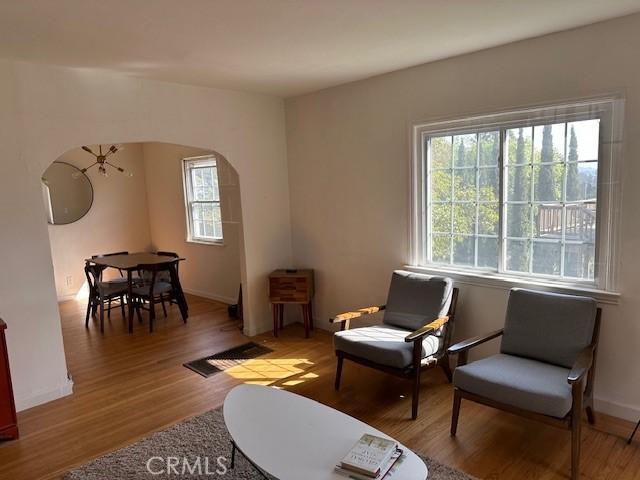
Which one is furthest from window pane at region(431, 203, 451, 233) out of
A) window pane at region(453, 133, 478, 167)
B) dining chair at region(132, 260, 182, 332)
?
dining chair at region(132, 260, 182, 332)

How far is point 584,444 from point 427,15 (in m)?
2.58

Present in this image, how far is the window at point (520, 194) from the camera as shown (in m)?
2.79

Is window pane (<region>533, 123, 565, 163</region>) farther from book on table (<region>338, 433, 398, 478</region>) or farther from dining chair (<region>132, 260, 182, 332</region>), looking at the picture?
dining chair (<region>132, 260, 182, 332</region>)

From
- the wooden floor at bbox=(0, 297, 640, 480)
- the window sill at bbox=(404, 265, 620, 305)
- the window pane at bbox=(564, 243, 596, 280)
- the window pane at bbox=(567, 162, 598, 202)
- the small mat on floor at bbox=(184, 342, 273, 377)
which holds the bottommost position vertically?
the wooden floor at bbox=(0, 297, 640, 480)

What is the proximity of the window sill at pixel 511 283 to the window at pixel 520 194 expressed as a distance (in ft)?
0.21

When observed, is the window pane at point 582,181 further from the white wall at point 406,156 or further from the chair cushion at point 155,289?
the chair cushion at point 155,289

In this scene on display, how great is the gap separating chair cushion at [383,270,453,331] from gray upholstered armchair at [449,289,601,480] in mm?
494

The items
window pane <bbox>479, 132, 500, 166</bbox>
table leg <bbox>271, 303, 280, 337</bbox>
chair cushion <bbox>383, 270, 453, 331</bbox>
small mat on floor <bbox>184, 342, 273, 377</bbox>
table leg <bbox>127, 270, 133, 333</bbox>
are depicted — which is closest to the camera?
window pane <bbox>479, 132, 500, 166</bbox>

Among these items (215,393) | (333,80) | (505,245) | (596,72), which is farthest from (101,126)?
(596,72)

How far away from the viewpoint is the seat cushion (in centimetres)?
228

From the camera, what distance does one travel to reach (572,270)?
2.96 meters

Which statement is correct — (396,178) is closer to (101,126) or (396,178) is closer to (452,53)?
(452,53)

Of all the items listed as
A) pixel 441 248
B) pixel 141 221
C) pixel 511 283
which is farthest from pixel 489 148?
pixel 141 221

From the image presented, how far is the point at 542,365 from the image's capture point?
8.73ft
